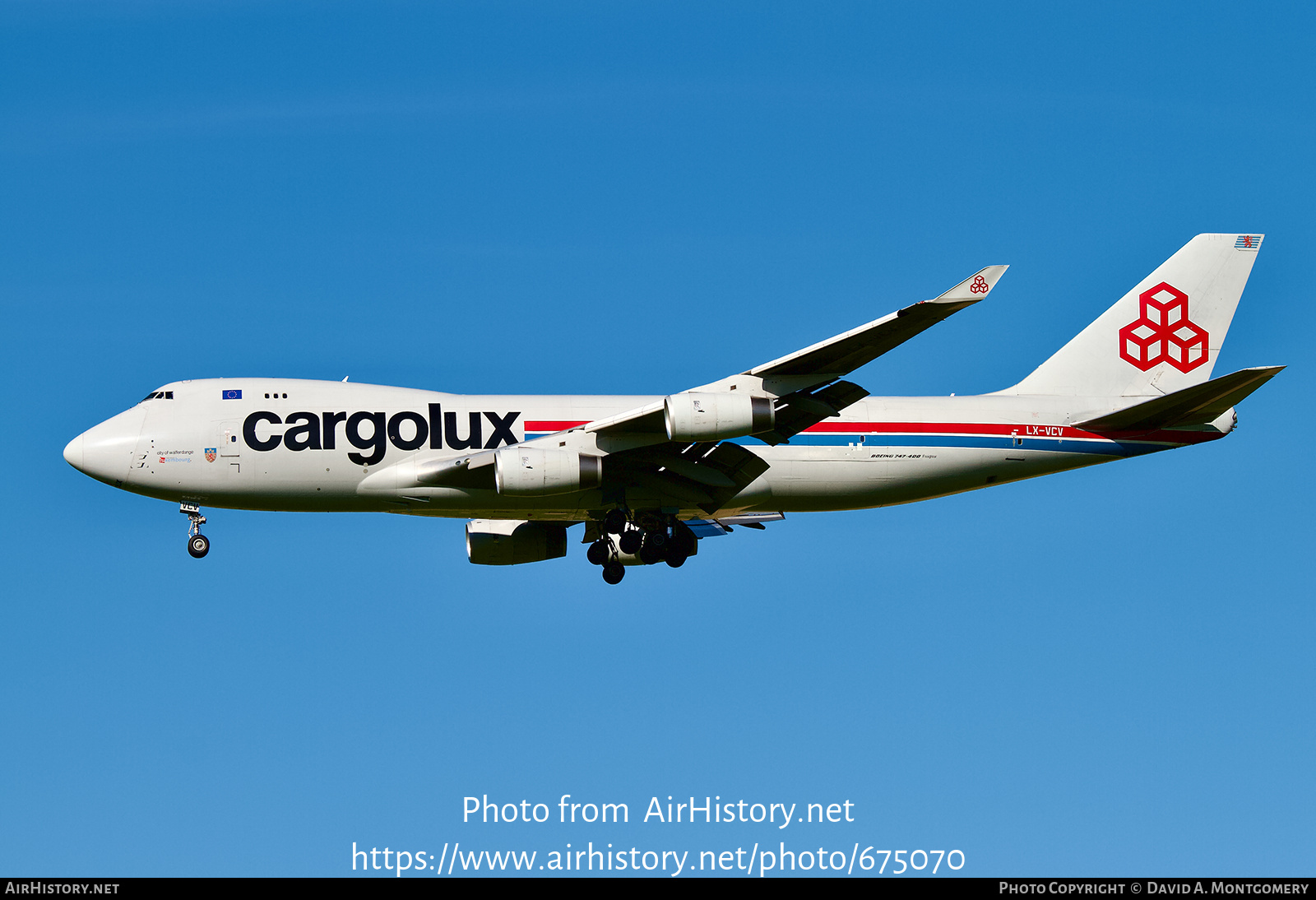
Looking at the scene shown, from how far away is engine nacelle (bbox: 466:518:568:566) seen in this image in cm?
4341

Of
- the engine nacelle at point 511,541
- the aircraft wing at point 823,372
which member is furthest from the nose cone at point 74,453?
the aircraft wing at point 823,372

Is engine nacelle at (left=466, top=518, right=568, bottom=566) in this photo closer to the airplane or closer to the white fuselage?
the airplane

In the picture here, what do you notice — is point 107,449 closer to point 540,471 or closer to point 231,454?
point 231,454

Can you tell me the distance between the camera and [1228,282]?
45344 mm

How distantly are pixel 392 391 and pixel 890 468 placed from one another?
13.1 metres

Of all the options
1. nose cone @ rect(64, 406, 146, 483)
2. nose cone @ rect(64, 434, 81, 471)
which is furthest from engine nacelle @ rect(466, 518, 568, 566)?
nose cone @ rect(64, 434, 81, 471)

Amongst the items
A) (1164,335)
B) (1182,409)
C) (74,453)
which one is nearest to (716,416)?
(1182,409)

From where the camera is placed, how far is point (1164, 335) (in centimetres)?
4509

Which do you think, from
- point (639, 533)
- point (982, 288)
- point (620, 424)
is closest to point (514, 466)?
point (620, 424)

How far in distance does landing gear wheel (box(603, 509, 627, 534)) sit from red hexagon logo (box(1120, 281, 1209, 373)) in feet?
52.3

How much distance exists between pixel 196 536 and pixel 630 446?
447 inches

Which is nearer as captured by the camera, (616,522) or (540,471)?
(540,471)

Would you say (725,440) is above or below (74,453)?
below
